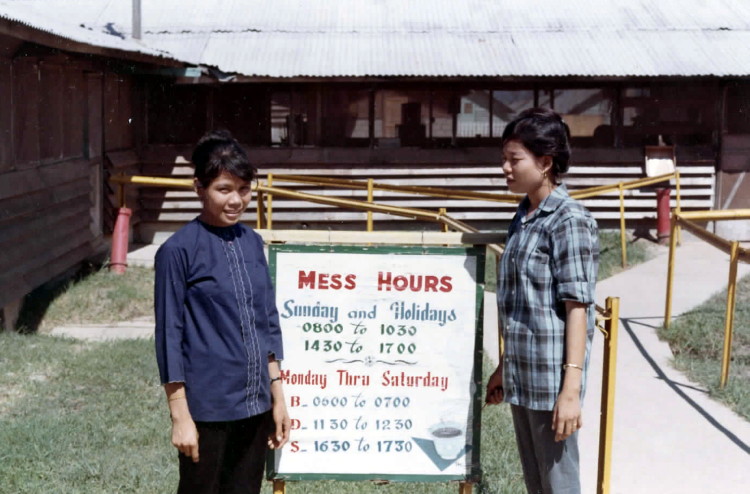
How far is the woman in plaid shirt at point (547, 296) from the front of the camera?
312 centimetres

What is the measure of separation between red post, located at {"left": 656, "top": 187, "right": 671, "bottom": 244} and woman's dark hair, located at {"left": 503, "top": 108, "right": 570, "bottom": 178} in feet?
35.5

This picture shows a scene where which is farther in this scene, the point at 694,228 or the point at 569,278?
the point at 694,228

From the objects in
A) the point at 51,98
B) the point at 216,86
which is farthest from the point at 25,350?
the point at 216,86

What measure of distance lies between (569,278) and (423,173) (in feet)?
36.9

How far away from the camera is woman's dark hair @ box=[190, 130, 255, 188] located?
10.3ft

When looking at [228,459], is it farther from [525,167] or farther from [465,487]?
[525,167]

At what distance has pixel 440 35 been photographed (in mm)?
14680

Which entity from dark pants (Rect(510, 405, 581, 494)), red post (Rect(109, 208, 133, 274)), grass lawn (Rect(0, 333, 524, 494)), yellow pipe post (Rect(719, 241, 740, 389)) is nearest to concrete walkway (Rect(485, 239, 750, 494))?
yellow pipe post (Rect(719, 241, 740, 389))

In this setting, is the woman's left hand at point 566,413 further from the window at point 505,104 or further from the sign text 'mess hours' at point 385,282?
the window at point 505,104

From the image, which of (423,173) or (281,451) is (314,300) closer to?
(281,451)

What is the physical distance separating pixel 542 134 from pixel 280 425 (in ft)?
4.33

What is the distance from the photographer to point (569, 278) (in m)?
3.10

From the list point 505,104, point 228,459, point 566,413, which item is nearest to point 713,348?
point 566,413

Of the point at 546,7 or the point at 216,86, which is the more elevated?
the point at 546,7
